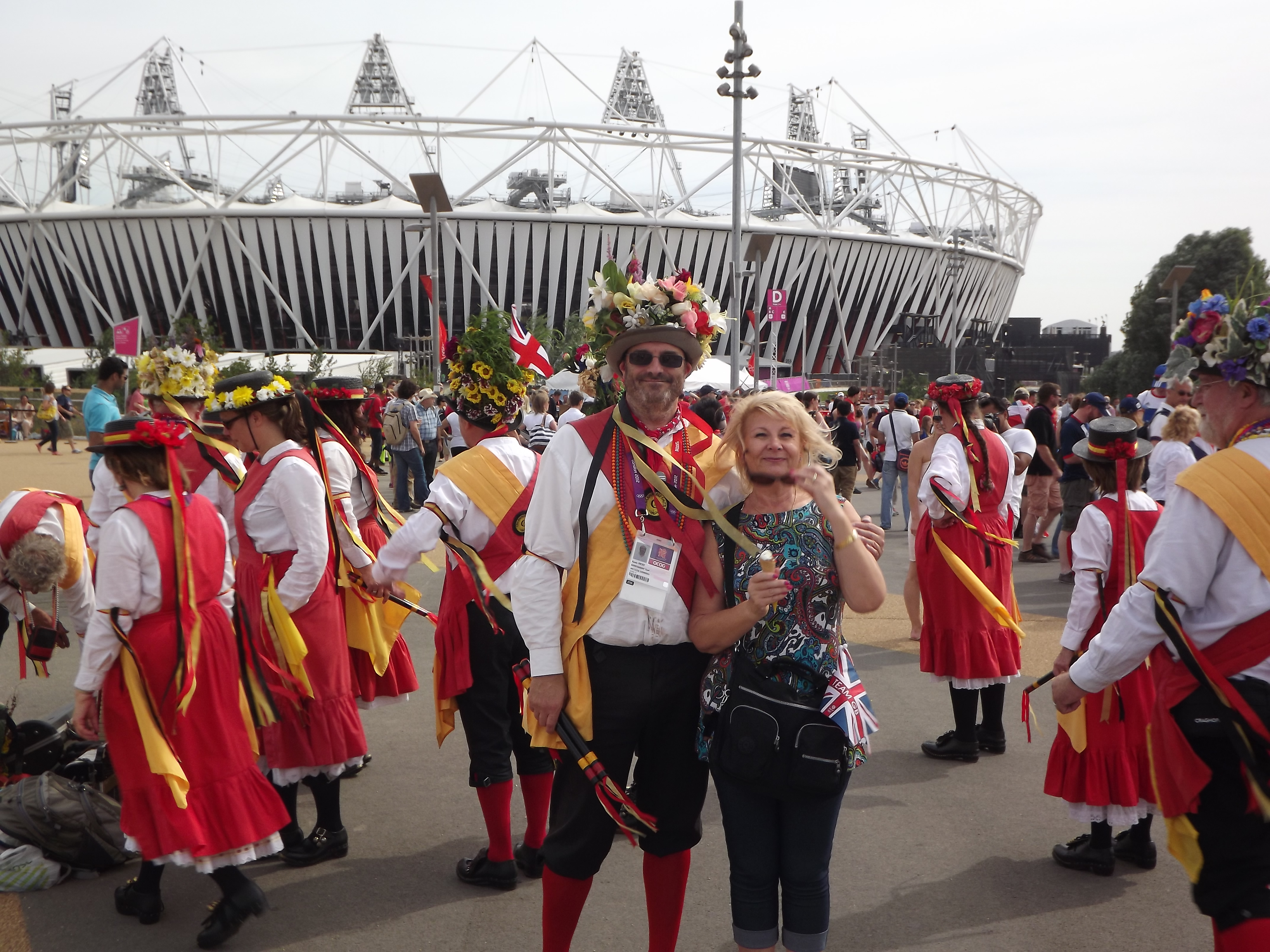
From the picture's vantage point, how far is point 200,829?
3477 mm

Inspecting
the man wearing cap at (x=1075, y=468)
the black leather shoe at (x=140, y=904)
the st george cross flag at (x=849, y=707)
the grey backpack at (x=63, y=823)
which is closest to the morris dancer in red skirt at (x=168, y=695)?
the black leather shoe at (x=140, y=904)

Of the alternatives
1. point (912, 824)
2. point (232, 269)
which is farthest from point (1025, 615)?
point (232, 269)

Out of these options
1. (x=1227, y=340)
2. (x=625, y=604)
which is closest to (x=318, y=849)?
(x=625, y=604)

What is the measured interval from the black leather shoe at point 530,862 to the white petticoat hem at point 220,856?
969 millimetres

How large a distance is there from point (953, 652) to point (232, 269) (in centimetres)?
6251

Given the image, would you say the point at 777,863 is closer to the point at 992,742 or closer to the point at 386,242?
the point at 992,742

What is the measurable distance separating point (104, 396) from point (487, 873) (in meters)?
6.38

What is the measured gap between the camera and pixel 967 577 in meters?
5.23

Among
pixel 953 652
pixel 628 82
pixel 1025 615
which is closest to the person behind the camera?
pixel 953 652

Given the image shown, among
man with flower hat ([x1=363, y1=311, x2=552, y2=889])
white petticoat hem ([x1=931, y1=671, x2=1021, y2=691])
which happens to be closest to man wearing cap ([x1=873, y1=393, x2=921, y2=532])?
white petticoat hem ([x1=931, y1=671, x2=1021, y2=691])

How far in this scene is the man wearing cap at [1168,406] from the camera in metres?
7.63

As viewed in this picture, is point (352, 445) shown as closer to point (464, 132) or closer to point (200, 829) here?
point (200, 829)

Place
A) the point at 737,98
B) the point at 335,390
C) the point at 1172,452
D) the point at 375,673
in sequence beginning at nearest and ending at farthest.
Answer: the point at 375,673 → the point at 335,390 → the point at 1172,452 → the point at 737,98

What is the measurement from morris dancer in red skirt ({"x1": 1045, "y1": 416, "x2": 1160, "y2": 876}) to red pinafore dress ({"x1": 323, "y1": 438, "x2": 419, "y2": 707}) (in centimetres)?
309
